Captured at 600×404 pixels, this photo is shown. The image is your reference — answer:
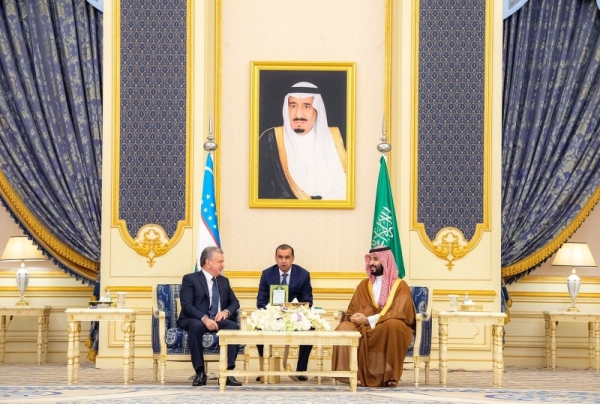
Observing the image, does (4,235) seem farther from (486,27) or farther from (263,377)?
(486,27)

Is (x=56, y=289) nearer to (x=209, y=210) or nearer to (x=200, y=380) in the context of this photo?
(x=209, y=210)

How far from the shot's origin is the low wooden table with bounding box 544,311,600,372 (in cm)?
1116

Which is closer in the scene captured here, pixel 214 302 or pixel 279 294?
pixel 214 302

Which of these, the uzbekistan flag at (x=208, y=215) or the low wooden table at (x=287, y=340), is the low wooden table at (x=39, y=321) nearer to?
the uzbekistan flag at (x=208, y=215)

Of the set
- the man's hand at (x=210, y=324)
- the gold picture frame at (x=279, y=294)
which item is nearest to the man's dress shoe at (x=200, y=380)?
the man's hand at (x=210, y=324)

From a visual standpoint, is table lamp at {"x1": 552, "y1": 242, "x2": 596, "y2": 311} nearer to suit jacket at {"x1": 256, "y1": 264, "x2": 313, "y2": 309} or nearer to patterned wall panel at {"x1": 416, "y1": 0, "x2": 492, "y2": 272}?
patterned wall panel at {"x1": 416, "y1": 0, "x2": 492, "y2": 272}

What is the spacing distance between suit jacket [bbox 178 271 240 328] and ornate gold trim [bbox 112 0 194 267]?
1267mm

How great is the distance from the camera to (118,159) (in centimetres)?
1091

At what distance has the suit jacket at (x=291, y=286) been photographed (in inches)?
401

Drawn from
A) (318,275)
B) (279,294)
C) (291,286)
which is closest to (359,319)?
(279,294)

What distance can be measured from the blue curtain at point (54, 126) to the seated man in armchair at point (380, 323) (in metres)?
2.83

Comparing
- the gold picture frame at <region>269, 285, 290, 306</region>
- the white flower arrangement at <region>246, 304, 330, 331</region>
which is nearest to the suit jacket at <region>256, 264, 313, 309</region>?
the gold picture frame at <region>269, 285, 290, 306</region>

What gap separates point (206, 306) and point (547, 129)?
3.95 meters

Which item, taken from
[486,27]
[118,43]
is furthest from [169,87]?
[486,27]
